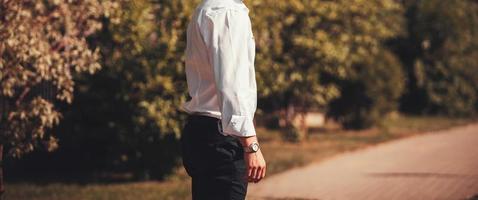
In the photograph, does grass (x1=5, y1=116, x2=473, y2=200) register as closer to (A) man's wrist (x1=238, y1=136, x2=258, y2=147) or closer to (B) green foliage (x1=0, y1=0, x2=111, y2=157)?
(B) green foliage (x1=0, y1=0, x2=111, y2=157)

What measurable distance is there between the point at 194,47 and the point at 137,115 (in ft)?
16.8

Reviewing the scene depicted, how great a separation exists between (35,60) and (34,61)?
57mm

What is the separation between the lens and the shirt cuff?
2.99 m

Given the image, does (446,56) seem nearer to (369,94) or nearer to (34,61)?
(369,94)

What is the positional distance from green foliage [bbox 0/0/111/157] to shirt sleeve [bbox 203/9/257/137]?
3.69 meters

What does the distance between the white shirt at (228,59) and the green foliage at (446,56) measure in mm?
17287

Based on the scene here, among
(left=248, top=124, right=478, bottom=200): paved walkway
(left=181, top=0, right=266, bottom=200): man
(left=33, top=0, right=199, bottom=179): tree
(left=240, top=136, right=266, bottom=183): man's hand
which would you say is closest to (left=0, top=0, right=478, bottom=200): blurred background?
(left=33, top=0, right=199, bottom=179): tree

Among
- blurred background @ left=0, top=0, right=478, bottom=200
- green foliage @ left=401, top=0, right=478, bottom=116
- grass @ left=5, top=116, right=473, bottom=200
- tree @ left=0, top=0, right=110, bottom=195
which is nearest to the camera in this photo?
tree @ left=0, top=0, right=110, bottom=195

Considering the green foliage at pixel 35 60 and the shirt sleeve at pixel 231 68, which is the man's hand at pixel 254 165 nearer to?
the shirt sleeve at pixel 231 68

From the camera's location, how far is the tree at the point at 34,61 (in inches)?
253

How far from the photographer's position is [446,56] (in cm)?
1981

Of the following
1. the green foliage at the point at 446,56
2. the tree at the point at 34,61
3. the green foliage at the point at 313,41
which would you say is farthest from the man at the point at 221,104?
→ the green foliage at the point at 446,56

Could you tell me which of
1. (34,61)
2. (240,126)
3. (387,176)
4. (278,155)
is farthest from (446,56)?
(240,126)

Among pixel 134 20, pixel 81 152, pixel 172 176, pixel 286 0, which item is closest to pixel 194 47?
pixel 134 20
